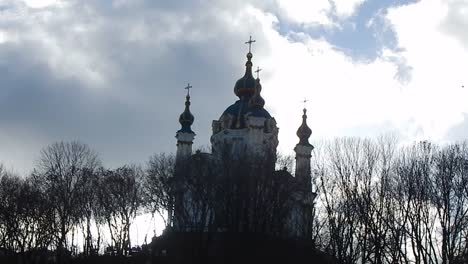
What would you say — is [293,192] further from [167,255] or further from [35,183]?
[35,183]

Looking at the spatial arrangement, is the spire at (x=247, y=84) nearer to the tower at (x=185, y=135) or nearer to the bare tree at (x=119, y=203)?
the tower at (x=185, y=135)

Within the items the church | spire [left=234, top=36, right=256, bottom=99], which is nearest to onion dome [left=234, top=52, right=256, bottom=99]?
spire [left=234, top=36, right=256, bottom=99]

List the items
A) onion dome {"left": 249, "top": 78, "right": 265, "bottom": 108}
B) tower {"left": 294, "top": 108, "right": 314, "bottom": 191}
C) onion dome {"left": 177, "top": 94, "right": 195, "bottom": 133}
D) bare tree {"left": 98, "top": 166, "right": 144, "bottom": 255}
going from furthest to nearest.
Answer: onion dome {"left": 177, "top": 94, "right": 195, "bottom": 133} < tower {"left": 294, "top": 108, "right": 314, "bottom": 191} < onion dome {"left": 249, "top": 78, "right": 265, "bottom": 108} < bare tree {"left": 98, "top": 166, "right": 144, "bottom": 255}

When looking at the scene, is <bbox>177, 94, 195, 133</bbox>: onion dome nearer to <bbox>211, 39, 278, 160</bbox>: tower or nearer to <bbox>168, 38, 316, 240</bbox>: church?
<bbox>211, 39, 278, 160</bbox>: tower

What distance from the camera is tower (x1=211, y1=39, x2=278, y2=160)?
60.9 metres

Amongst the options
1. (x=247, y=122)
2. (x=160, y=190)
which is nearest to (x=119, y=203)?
(x=160, y=190)

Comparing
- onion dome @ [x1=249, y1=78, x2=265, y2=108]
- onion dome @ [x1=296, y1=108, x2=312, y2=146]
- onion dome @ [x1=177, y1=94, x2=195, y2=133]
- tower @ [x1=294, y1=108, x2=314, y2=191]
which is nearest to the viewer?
onion dome @ [x1=249, y1=78, x2=265, y2=108]

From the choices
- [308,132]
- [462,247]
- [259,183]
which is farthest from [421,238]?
[308,132]

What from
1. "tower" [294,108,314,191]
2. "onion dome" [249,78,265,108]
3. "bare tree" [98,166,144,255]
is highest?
A: "onion dome" [249,78,265,108]

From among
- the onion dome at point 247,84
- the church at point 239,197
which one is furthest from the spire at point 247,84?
the church at point 239,197

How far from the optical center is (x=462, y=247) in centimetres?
3219

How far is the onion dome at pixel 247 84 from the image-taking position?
6481 cm

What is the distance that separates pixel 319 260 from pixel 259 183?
6.71 m

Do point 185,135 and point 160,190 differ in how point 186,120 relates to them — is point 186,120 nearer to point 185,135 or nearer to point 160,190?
point 185,135
